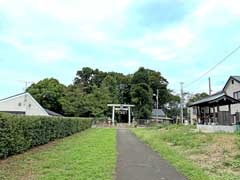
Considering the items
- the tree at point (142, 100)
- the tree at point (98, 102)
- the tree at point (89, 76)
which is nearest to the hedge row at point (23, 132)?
the tree at point (98, 102)

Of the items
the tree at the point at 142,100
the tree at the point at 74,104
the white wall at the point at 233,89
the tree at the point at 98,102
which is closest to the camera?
the white wall at the point at 233,89

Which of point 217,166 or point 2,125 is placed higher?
point 2,125

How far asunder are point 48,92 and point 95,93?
29.9ft

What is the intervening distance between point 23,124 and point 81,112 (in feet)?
139

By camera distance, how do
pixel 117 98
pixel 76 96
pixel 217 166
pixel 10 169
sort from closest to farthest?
pixel 10 169, pixel 217 166, pixel 76 96, pixel 117 98

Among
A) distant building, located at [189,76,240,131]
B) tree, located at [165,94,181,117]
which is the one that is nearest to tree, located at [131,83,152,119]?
tree, located at [165,94,181,117]

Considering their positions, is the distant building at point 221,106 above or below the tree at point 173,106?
below

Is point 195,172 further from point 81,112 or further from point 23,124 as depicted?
point 81,112

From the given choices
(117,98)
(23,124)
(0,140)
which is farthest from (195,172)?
(117,98)

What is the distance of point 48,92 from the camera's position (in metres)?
55.0

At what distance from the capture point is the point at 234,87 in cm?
3459

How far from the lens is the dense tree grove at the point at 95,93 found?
5275 cm

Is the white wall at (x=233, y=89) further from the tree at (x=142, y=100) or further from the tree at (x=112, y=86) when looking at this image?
the tree at (x=112, y=86)

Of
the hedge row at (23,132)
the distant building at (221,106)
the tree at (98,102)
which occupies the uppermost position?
the tree at (98,102)
